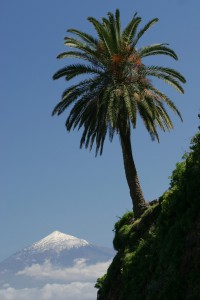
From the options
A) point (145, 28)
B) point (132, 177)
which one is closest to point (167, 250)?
point (132, 177)

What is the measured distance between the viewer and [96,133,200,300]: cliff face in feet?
53.3

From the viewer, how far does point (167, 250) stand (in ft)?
59.4

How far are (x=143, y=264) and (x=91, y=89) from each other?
41.4ft

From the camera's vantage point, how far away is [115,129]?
1184 inches

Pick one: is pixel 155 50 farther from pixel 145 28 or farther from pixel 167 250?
pixel 167 250

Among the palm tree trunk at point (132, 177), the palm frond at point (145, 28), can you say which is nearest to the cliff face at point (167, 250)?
the palm tree trunk at point (132, 177)

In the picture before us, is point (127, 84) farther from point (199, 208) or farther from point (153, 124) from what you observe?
point (199, 208)

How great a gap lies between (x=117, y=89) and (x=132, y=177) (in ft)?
17.0

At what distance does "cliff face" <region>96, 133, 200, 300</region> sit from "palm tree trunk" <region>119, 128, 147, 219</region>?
50.5 inches

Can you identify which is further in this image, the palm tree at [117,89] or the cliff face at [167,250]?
the palm tree at [117,89]

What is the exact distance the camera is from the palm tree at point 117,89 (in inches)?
1156

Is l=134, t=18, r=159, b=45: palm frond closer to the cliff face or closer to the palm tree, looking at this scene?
the palm tree

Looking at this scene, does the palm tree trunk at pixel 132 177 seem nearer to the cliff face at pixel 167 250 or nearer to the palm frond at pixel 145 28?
the cliff face at pixel 167 250

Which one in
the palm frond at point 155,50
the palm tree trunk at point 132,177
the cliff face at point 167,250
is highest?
the palm frond at point 155,50
